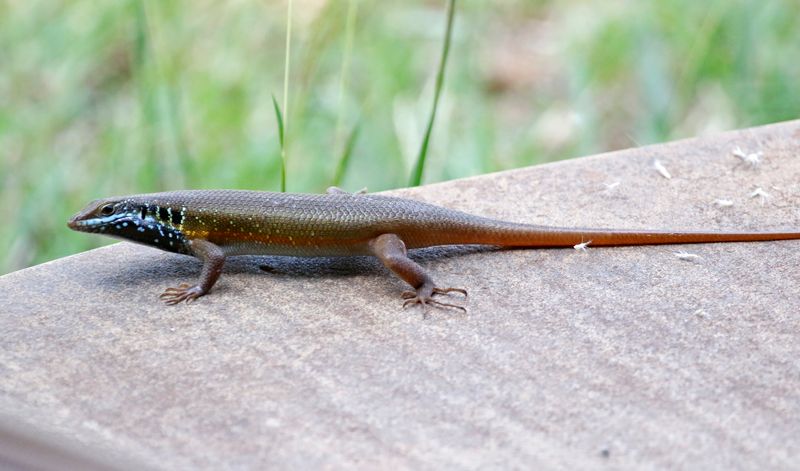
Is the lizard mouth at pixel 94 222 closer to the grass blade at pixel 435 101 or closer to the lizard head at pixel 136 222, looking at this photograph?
the lizard head at pixel 136 222

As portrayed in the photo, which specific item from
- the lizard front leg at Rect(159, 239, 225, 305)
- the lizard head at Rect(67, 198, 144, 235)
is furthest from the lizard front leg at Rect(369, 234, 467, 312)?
the lizard head at Rect(67, 198, 144, 235)

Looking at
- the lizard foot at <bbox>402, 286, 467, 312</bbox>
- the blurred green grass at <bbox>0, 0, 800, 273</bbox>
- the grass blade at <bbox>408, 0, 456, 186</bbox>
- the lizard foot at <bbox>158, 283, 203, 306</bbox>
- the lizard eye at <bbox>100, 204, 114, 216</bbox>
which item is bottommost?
the blurred green grass at <bbox>0, 0, 800, 273</bbox>

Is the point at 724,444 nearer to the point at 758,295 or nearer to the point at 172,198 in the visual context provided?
the point at 758,295

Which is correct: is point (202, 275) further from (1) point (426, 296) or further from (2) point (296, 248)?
(1) point (426, 296)

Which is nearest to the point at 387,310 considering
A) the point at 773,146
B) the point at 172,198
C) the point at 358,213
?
the point at 358,213

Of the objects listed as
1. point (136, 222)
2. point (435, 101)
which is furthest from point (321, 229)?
point (435, 101)

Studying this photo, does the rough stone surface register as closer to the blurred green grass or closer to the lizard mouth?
the lizard mouth
